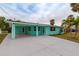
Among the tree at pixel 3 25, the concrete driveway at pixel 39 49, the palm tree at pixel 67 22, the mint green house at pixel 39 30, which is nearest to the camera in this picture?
the concrete driveway at pixel 39 49

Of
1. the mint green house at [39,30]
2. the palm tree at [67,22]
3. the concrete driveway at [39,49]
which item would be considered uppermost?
the palm tree at [67,22]

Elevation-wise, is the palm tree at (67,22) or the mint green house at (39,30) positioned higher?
the palm tree at (67,22)

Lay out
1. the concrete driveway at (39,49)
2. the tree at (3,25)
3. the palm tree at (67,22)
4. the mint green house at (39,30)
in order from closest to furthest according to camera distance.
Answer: the concrete driveway at (39,49) < the mint green house at (39,30) < the palm tree at (67,22) < the tree at (3,25)

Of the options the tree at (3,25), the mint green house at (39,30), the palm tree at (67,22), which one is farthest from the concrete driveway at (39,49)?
the tree at (3,25)

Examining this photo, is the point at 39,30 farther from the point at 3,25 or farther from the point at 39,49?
the point at 3,25

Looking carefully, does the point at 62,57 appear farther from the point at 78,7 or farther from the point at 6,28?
the point at 6,28

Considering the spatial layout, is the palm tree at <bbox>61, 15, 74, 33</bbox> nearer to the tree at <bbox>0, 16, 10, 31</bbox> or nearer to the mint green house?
the mint green house

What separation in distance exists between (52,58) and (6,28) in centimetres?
2960

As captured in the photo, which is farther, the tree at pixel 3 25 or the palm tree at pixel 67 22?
the tree at pixel 3 25

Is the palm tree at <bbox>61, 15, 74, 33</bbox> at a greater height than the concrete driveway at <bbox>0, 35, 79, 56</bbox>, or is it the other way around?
the palm tree at <bbox>61, 15, 74, 33</bbox>

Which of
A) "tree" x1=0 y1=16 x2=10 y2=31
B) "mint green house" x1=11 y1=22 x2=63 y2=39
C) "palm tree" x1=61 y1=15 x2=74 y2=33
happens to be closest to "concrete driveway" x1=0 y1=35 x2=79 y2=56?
"mint green house" x1=11 y1=22 x2=63 y2=39

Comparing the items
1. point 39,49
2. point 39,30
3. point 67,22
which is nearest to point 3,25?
point 39,30

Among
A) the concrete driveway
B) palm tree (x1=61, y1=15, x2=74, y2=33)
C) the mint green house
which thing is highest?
palm tree (x1=61, y1=15, x2=74, y2=33)

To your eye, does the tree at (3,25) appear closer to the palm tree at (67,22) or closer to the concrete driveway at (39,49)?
the palm tree at (67,22)
